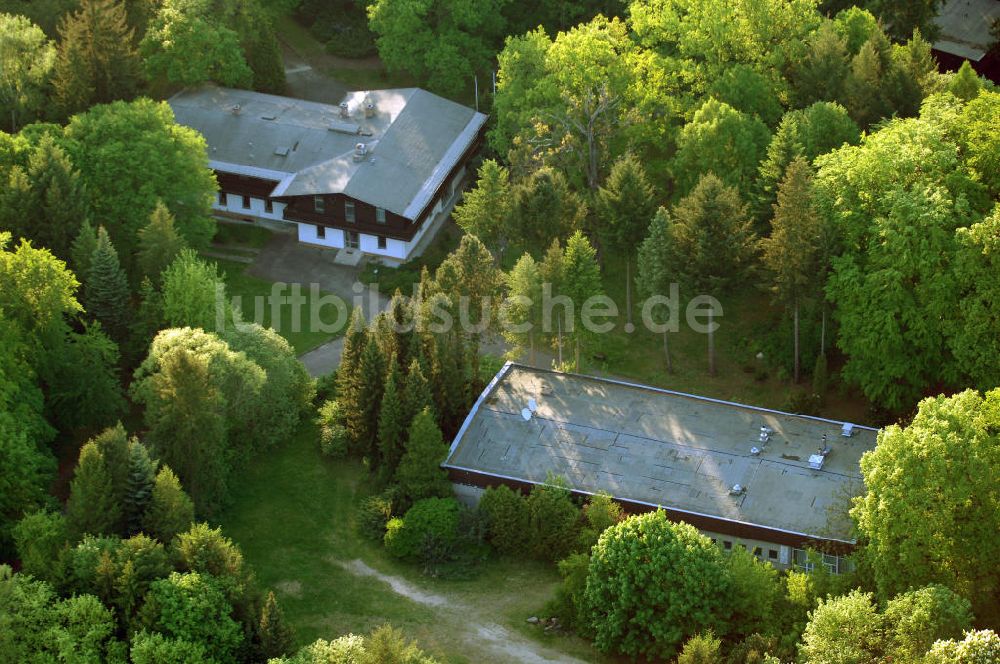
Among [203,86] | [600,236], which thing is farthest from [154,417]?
[203,86]

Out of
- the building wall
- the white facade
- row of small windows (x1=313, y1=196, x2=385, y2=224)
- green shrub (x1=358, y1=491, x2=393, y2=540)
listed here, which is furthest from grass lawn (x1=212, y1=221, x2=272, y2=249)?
the building wall

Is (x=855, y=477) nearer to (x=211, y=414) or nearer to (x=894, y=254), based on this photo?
(x=894, y=254)

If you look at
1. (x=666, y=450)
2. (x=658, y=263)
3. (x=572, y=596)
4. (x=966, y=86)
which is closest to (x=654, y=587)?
(x=572, y=596)

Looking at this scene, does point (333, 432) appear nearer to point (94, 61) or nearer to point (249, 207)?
point (249, 207)

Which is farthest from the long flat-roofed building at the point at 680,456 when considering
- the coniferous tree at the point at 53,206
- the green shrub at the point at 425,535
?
the coniferous tree at the point at 53,206

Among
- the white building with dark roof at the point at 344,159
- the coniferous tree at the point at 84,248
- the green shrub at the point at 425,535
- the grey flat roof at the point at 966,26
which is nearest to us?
the green shrub at the point at 425,535

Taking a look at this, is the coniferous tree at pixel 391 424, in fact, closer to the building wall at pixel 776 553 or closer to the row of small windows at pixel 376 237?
the building wall at pixel 776 553
